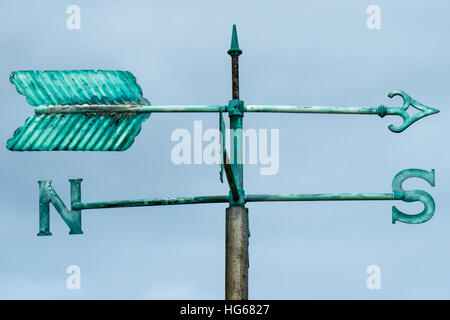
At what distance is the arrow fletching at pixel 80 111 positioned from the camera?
8.40 metres

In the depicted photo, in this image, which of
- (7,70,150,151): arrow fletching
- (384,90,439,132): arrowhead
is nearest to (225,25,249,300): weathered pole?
(7,70,150,151): arrow fletching

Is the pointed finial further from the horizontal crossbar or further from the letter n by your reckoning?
the letter n

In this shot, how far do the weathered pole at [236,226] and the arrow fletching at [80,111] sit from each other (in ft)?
2.58

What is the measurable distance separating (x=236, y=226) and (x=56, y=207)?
5.26ft

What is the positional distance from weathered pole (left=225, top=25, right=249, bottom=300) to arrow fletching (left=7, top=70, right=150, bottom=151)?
31.0 inches

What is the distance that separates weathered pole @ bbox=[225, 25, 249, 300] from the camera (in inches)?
303

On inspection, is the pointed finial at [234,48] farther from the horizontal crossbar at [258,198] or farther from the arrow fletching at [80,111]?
the horizontal crossbar at [258,198]

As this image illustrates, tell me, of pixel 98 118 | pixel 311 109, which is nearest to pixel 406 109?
pixel 311 109

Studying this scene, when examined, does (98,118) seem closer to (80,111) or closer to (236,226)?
(80,111)

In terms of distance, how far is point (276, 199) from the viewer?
806cm

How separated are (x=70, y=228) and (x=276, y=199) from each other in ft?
5.28
